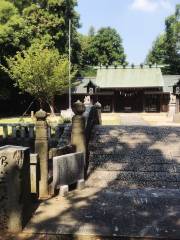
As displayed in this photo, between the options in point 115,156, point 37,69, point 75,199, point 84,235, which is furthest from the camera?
point 37,69

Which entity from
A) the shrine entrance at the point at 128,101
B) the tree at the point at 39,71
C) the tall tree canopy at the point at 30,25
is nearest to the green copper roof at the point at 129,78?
the shrine entrance at the point at 128,101

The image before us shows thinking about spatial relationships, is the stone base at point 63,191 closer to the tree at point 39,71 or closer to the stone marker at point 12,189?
the stone marker at point 12,189

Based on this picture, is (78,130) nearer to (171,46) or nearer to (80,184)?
(80,184)

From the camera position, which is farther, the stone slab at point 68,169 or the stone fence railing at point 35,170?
the stone slab at point 68,169

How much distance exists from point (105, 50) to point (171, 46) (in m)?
11.4

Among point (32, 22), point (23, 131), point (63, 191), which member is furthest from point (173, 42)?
point (63, 191)

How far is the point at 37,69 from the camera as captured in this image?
114ft

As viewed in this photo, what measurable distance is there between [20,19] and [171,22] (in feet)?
87.9

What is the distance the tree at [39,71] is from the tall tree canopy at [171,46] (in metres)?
24.0

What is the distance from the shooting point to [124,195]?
8.37m

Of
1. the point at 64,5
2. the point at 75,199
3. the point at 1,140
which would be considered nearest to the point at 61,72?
the point at 64,5

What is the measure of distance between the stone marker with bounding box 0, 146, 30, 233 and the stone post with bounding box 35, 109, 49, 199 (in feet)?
6.27

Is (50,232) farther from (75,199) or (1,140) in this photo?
(1,140)

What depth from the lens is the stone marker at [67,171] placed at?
8328mm
